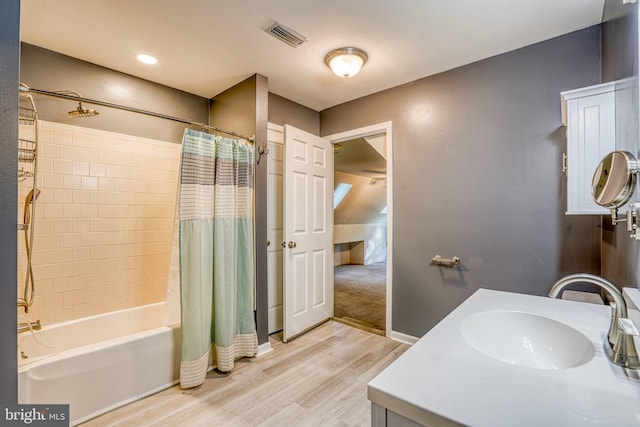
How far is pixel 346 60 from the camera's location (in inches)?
84.7

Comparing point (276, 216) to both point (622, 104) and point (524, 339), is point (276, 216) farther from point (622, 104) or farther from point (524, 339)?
point (622, 104)

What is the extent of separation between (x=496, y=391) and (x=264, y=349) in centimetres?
222

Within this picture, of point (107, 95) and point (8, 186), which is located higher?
point (107, 95)

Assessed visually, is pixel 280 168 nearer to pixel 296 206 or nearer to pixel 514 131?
pixel 296 206

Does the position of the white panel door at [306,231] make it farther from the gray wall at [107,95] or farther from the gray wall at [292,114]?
the gray wall at [107,95]

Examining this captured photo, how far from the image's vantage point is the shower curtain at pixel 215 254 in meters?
2.04

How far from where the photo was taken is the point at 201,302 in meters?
2.07

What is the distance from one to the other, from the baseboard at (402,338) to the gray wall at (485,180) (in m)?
0.05

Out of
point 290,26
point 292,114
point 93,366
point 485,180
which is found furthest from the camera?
point 292,114

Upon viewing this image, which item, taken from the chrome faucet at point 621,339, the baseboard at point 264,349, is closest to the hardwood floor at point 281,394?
the baseboard at point 264,349

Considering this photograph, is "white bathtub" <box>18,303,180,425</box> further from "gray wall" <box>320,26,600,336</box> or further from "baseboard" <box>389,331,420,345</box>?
"gray wall" <box>320,26,600,336</box>

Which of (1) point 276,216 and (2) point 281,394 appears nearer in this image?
(2) point 281,394

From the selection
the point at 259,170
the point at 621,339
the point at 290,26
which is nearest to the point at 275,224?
the point at 259,170

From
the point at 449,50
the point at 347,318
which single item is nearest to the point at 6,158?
the point at 449,50
